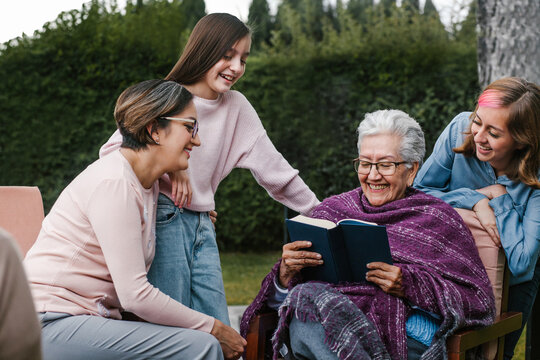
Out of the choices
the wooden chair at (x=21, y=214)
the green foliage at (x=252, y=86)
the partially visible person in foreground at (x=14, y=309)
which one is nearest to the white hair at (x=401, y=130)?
the wooden chair at (x=21, y=214)

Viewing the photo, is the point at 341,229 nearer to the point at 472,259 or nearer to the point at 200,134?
the point at 472,259

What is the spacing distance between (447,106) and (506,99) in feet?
15.3

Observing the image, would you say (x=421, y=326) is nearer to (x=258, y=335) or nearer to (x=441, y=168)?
(x=258, y=335)

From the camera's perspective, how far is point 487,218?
300cm

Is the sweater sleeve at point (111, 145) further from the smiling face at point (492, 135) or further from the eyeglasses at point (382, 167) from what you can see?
the smiling face at point (492, 135)

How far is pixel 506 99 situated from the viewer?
9.62 feet

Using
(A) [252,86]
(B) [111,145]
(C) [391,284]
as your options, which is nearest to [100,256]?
(B) [111,145]

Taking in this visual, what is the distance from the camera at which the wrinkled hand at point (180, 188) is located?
2.82 m

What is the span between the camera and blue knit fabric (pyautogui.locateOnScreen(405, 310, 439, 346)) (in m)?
2.68

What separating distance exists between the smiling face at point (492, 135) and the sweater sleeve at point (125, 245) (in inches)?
63.9

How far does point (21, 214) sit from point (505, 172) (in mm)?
2368

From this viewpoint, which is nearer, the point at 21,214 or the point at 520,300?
the point at 21,214

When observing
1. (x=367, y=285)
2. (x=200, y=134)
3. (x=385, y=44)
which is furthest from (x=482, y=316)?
(x=385, y=44)

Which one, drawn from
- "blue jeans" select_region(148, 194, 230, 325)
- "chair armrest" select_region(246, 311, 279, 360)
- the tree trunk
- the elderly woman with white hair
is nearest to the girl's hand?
the elderly woman with white hair
